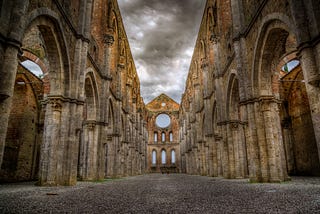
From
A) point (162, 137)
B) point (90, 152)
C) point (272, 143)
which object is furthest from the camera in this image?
point (162, 137)

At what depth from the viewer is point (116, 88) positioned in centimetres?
2352

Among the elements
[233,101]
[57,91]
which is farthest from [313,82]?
[233,101]

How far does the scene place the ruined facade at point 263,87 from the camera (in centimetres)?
684

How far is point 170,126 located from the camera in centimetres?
5456

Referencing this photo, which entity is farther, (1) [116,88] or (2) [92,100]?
(1) [116,88]

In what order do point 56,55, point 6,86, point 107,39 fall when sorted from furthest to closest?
point 107,39, point 56,55, point 6,86

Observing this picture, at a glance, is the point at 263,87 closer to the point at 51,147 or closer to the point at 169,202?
the point at 169,202

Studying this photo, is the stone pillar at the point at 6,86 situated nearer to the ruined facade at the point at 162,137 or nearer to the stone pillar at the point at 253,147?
the stone pillar at the point at 253,147

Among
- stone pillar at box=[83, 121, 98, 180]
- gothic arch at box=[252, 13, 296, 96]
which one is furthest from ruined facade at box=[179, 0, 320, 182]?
stone pillar at box=[83, 121, 98, 180]

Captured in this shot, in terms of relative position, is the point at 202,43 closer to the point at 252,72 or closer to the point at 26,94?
the point at 252,72

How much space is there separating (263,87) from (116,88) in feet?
50.2

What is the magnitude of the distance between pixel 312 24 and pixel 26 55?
14.5 m

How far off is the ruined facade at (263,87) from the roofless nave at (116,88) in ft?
0.15

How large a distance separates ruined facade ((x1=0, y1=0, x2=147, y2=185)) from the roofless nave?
46mm
